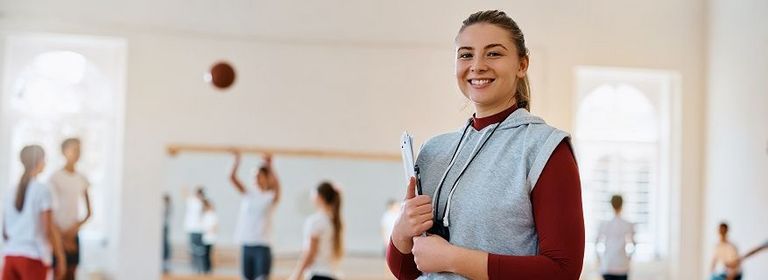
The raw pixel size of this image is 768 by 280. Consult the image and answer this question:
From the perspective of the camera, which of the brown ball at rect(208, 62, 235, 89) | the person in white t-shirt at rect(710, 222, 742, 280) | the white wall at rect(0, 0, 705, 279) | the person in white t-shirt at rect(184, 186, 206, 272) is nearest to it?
the person in white t-shirt at rect(710, 222, 742, 280)

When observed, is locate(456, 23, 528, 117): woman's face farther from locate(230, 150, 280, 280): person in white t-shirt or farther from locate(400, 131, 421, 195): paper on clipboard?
locate(230, 150, 280, 280): person in white t-shirt

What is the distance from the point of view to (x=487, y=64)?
1.54 meters

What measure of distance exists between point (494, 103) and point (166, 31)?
816cm

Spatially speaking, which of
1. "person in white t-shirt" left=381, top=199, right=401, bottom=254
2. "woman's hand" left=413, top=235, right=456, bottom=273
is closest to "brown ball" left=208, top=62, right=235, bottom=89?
"person in white t-shirt" left=381, top=199, right=401, bottom=254

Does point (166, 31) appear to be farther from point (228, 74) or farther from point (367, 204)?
point (367, 204)

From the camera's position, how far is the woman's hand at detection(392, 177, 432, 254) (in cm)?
150

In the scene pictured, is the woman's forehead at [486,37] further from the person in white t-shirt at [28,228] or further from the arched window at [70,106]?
the arched window at [70,106]

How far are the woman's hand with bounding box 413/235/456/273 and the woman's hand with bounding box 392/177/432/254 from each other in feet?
0.05

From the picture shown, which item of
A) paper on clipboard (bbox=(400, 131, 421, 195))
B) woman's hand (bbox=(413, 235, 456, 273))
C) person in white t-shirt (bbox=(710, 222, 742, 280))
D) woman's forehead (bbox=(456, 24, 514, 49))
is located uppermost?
woman's forehead (bbox=(456, 24, 514, 49))

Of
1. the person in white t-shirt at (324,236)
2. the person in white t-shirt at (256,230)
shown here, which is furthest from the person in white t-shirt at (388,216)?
the person in white t-shirt at (324,236)

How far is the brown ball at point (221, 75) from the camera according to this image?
9320 millimetres

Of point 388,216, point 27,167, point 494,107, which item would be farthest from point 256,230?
point 494,107

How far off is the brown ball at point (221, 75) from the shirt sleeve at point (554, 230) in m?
8.03

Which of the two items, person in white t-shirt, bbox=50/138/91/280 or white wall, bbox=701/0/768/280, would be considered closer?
person in white t-shirt, bbox=50/138/91/280
